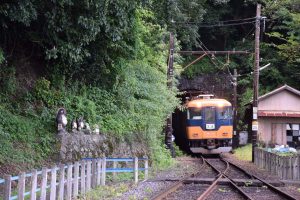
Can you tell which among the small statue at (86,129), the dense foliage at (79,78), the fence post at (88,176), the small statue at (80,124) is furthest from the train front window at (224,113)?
the fence post at (88,176)

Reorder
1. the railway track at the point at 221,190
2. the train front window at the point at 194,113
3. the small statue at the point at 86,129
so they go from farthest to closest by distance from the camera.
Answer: the train front window at the point at 194,113, the small statue at the point at 86,129, the railway track at the point at 221,190

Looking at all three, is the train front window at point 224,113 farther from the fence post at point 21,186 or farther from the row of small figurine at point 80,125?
the fence post at point 21,186

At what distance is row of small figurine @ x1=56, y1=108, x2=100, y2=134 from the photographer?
44.2ft

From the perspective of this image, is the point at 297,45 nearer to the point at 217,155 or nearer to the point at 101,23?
the point at 217,155

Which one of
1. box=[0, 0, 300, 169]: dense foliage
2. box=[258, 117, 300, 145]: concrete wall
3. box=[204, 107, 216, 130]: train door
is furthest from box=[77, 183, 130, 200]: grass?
box=[258, 117, 300, 145]: concrete wall

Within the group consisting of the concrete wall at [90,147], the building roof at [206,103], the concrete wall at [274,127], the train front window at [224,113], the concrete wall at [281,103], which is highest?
the concrete wall at [281,103]

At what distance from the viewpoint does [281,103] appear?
1271 inches

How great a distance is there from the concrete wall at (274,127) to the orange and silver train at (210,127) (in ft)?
16.2

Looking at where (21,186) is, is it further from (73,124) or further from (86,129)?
(86,129)

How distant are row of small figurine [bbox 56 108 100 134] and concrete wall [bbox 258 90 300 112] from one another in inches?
764

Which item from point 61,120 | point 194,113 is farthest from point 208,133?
point 61,120

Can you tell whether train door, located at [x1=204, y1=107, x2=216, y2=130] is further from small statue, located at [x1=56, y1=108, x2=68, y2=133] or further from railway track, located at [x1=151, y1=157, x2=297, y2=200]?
small statue, located at [x1=56, y1=108, x2=68, y2=133]

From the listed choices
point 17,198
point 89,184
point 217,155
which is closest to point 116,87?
point 89,184

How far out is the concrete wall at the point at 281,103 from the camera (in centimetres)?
3225
